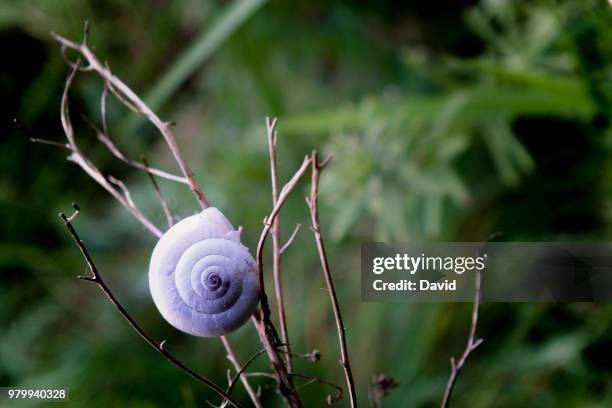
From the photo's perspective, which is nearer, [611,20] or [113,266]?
[611,20]

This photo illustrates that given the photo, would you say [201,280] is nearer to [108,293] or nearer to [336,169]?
[108,293]

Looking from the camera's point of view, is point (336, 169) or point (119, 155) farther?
point (336, 169)

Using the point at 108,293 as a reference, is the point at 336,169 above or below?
above

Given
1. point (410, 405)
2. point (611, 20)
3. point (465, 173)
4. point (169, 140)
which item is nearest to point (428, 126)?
point (465, 173)

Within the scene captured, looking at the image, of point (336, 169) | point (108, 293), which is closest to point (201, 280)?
point (108, 293)

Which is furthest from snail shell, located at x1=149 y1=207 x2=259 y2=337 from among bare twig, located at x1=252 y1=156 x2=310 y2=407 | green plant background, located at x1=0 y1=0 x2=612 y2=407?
green plant background, located at x1=0 y1=0 x2=612 y2=407

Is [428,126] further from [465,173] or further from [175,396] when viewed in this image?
[175,396]
